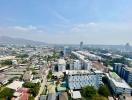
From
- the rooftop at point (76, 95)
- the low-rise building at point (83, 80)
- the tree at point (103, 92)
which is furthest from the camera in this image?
the low-rise building at point (83, 80)

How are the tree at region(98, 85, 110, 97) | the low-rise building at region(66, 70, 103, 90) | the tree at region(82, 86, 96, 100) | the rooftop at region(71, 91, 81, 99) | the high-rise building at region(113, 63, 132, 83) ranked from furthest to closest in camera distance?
the high-rise building at region(113, 63, 132, 83) < the low-rise building at region(66, 70, 103, 90) < the tree at region(98, 85, 110, 97) < the tree at region(82, 86, 96, 100) < the rooftop at region(71, 91, 81, 99)

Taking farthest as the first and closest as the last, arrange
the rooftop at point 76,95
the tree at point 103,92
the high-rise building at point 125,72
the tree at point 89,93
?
the high-rise building at point 125,72
the tree at point 103,92
the tree at point 89,93
the rooftop at point 76,95

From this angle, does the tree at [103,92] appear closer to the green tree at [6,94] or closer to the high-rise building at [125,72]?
the high-rise building at [125,72]

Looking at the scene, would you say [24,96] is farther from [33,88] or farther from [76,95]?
[76,95]

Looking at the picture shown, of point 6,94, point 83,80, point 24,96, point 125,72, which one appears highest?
point 125,72

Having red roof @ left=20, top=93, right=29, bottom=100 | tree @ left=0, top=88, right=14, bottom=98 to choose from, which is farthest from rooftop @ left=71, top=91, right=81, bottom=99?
tree @ left=0, top=88, right=14, bottom=98

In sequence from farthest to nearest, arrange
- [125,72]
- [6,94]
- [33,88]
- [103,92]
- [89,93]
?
[125,72], [33,88], [103,92], [89,93], [6,94]

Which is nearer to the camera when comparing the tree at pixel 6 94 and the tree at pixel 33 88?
the tree at pixel 6 94

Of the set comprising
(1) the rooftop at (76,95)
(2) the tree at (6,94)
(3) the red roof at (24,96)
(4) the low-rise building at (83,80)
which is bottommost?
(3) the red roof at (24,96)

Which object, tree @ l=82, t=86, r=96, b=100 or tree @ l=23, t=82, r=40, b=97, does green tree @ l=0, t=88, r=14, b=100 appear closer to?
tree @ l=23, t=82, r=40, b=97

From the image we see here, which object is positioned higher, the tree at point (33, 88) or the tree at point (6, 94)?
the tree at point (6, 94)

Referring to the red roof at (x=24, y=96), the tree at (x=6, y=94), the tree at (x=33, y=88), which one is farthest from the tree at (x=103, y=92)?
the tree at (x=6, y=94)

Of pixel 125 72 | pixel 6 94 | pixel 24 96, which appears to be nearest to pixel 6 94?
pixel 6 94
